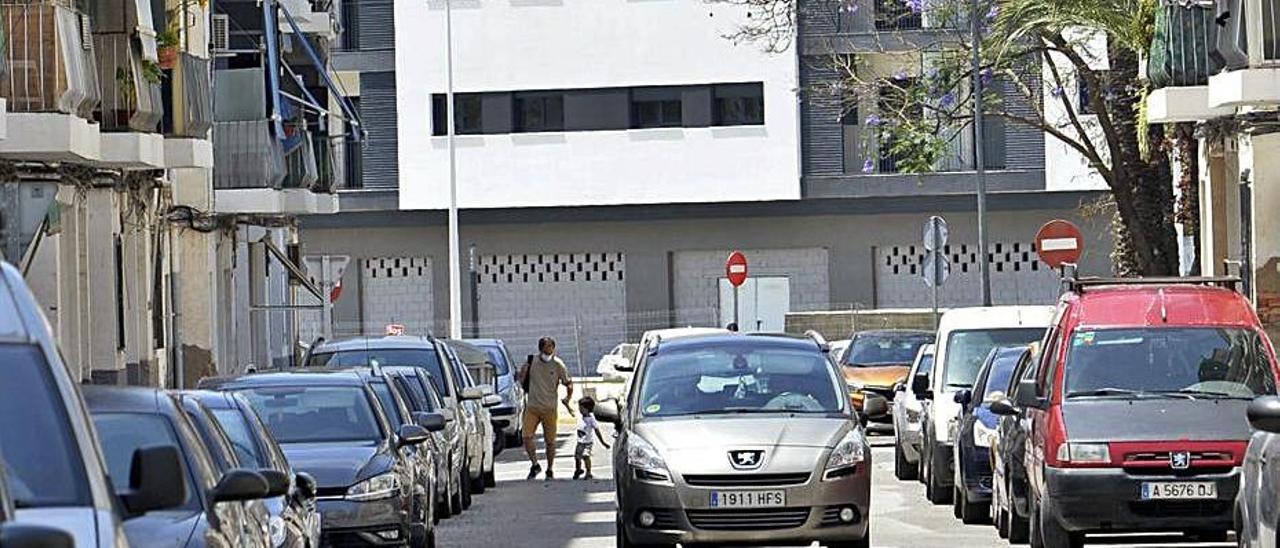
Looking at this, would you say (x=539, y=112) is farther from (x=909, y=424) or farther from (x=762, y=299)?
(x=909, y=424)

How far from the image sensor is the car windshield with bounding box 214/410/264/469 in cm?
1465

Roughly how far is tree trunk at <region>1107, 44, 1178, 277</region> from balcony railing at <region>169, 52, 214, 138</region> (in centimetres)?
1136

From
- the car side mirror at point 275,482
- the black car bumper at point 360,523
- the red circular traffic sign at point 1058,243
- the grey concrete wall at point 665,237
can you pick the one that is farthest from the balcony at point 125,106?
the grey concrete wall at point 665,237

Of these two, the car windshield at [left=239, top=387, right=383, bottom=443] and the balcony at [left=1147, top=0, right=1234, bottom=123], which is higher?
the balcony at [left=1147, top=0, right=1234, bottom=123]

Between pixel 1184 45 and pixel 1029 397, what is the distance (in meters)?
13.2

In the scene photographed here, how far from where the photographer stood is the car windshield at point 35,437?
303 inches

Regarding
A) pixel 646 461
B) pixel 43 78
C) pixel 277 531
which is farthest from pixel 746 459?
pixel 43 78

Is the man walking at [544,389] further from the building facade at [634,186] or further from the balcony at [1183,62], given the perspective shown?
the building facade at [634,186]

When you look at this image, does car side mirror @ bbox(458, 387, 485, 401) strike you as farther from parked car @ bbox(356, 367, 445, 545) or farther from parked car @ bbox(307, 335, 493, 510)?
parked car @ bbox(356, 367, 445, 545)

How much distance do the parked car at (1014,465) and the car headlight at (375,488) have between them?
13.7 ft

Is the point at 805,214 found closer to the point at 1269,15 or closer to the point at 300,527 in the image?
the point at 1269,15

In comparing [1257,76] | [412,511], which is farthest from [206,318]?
[412,511]

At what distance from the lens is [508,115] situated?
2328 inches

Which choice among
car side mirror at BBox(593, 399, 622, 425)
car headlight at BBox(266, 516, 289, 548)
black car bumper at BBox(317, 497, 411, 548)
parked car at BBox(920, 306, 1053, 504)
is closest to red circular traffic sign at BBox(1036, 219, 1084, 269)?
parked car at BBox(920, 306, 1053, 504)
